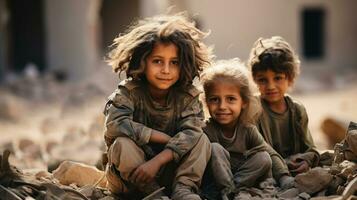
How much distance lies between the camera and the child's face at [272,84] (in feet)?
15.2

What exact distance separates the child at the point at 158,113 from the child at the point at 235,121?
0.19 metres

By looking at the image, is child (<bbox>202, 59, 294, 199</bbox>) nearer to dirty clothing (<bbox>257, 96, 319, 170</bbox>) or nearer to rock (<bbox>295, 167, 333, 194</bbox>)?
rock (<bbox>295, 167, 333, 194</bbox>)

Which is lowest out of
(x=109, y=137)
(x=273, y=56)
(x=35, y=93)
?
(x=35, y=93)

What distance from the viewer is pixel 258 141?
4.06 meters

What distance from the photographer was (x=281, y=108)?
4.67m

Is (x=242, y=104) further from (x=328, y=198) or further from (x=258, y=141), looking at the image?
(x=328, y=198)

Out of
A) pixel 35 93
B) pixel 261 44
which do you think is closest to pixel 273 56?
pixel 261 44

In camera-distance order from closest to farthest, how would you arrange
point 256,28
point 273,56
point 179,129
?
point 179,129, point 273,56, point 256,28

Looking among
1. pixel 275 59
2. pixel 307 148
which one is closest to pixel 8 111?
pixel 275 59

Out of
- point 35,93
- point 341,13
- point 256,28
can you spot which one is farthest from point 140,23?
point 341,13

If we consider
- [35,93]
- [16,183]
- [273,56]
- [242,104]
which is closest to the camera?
[16,183]

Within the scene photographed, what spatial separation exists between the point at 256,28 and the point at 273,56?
1505 centimetres

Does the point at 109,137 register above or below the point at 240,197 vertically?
above

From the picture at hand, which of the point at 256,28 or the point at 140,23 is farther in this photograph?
the point at 256,28
